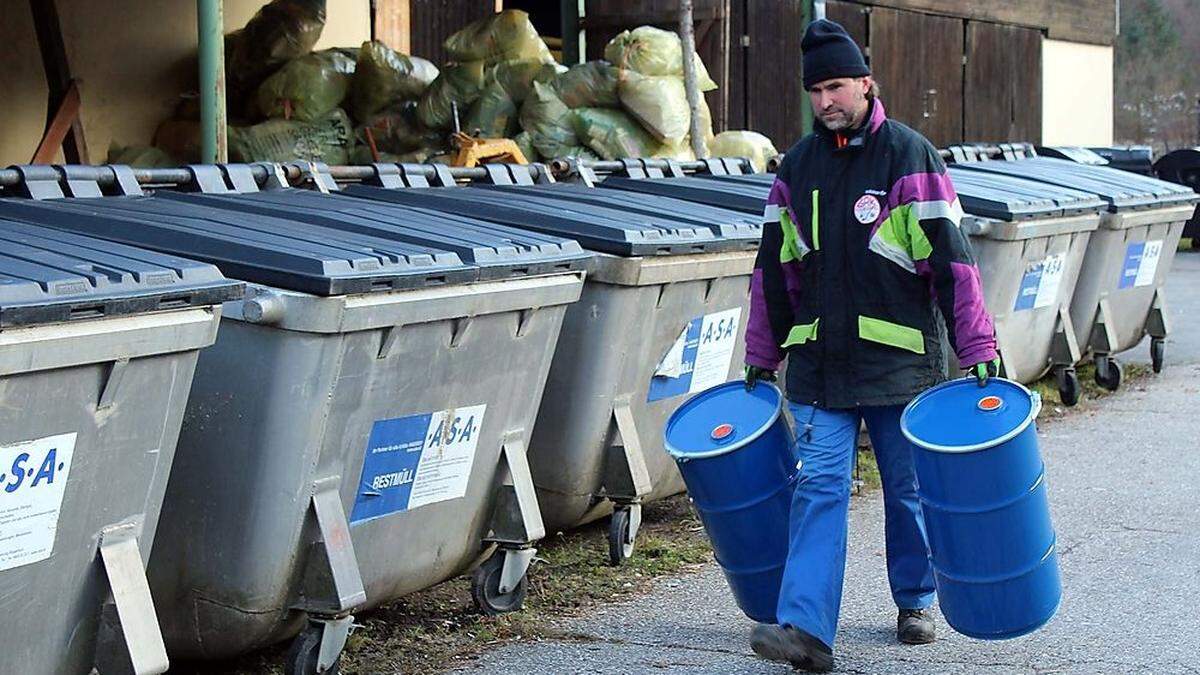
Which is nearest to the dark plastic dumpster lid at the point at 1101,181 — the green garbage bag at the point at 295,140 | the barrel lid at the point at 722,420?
the green garbage bag at the point at 295,140

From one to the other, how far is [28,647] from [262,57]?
29.0 feet

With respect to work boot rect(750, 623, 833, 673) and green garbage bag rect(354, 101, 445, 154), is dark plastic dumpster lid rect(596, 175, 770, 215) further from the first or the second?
green garbage bag rect(354, 101, 445, 154)

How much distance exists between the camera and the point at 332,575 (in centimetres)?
428

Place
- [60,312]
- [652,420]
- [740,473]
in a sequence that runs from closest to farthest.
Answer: [60,312] → [740,473] → [652,420]

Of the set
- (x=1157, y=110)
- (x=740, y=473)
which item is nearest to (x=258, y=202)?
(x=740, y=473)

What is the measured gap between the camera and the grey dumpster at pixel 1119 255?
9.77 metres

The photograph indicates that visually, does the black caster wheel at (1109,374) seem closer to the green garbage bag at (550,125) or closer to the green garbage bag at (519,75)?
the green garbage bag at (550,125)

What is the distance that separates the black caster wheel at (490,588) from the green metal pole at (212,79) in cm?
362

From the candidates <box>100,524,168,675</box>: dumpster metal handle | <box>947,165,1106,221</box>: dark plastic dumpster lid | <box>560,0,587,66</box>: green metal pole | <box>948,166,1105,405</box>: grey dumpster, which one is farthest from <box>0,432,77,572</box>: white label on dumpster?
<box>560,0,587,66</box>: green metal pole

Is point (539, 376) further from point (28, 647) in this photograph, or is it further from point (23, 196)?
point (28, 647)

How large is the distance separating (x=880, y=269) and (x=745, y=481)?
67 cm

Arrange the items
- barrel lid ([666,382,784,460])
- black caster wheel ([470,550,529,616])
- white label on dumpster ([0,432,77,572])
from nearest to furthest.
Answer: white label on dumpster ([0,432,77,572])
barrel lid ([666,382,784,460])
black caster wheel ([470,550,529,616])

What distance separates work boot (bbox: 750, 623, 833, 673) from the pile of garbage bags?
676 centimetres

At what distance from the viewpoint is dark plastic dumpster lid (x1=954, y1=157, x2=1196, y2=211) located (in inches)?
384
